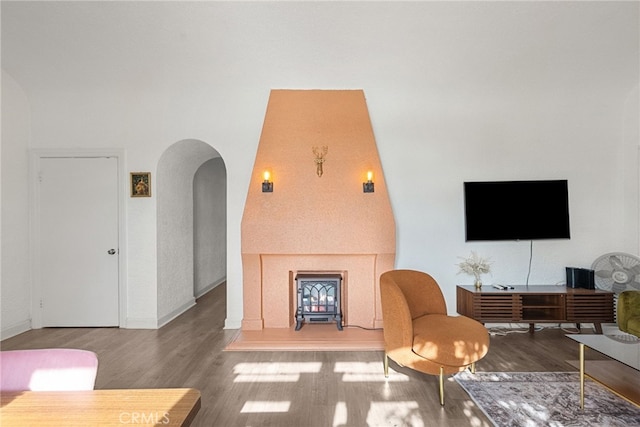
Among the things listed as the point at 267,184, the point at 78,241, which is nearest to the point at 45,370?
the point at 267,184

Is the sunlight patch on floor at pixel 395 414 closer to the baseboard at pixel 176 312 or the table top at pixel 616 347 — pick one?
the table top at pixel 616 347

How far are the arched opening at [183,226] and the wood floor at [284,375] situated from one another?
2.18 feet

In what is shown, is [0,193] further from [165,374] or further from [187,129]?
[165,374]

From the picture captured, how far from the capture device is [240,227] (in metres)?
4.02

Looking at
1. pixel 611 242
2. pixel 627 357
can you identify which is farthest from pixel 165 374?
pixel 611 242

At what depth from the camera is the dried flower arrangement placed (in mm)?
3936

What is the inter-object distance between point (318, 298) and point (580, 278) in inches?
121

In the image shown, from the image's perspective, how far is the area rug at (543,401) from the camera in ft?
7.13

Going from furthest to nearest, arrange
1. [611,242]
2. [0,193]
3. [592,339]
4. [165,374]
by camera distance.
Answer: [611,242], [0,193], [165,374], [592,339]

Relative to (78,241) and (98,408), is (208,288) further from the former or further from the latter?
(98,408)

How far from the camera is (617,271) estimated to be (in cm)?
385

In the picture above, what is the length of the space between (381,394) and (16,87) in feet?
17.0

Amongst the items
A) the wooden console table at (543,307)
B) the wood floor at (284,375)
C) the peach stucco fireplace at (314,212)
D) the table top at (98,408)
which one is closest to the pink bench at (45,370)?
the table top at (98,408)

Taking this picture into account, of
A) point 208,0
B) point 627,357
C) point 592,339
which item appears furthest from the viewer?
point 208,0
